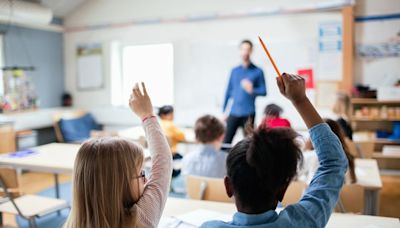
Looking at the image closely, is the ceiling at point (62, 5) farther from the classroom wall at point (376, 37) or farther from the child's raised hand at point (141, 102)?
the child's raised hand at point (141, 102)

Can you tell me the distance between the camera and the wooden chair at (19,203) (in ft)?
8.66

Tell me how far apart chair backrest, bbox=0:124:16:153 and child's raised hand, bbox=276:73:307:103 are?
5.03m

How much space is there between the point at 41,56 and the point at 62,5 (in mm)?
889

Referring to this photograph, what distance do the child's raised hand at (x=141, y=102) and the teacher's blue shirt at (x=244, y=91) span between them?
3.13m

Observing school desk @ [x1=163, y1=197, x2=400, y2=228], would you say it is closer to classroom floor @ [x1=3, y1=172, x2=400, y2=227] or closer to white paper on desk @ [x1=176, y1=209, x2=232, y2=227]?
white paper on desk @ [x1=176, y1=209, x2=232, y2=227]

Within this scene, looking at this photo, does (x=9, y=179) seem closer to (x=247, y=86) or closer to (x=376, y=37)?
(x=247, y=86)

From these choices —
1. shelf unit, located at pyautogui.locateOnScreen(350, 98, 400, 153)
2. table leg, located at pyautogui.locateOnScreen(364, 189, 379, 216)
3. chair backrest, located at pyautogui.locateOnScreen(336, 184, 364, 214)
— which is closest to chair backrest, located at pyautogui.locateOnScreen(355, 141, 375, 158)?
table leg, located at pyautogui.locateOnScreen(364, 189, 379, 216)

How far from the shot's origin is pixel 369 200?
258 cm

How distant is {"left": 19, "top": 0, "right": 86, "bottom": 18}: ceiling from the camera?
6.19 meters

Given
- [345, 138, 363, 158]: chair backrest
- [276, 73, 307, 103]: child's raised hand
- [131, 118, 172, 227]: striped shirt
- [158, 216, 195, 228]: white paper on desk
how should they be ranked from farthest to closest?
[345, 138, 363, 158]: chair backrest
[158, 216, 195, 228]: white paper on desk
[131, 118, 172, 227]: striped shirt
[276, 73, 307, 103]: child's raised hand

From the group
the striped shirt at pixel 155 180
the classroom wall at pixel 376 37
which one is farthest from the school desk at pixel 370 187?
the classroom wall at pixel 376 37

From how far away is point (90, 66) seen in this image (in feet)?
22.3

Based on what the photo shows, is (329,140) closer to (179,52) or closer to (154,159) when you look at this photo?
(154,159)

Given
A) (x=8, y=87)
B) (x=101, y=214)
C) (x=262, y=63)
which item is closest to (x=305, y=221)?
(x=101, y=214)
